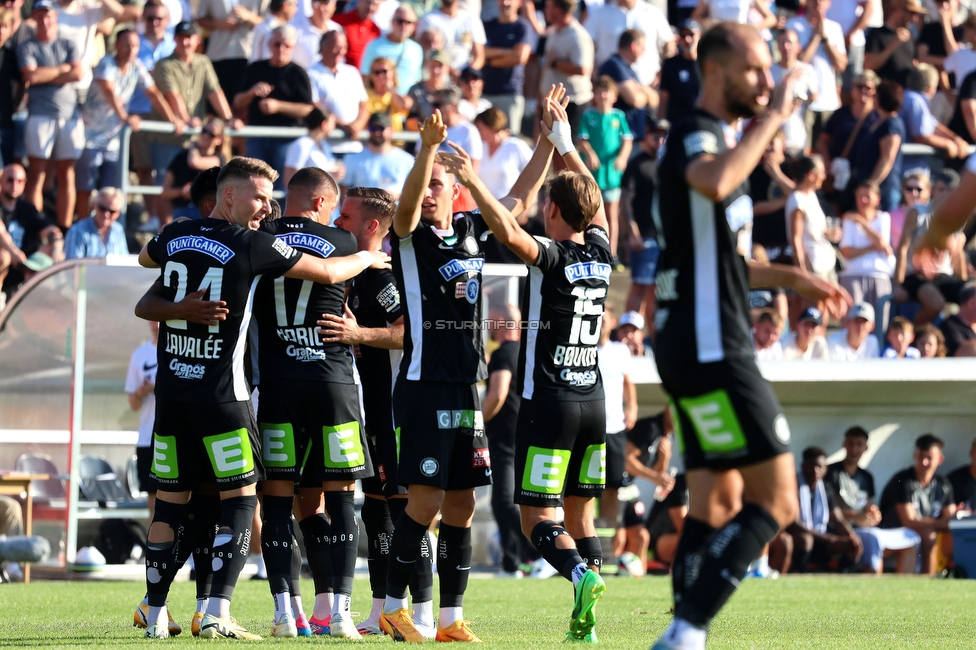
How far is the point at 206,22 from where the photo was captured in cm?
1599

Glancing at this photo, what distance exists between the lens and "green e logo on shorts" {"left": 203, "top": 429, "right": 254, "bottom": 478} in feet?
21.3

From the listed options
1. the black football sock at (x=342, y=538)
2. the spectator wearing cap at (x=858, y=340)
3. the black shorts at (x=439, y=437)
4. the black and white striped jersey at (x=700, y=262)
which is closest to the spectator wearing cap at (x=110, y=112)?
the spectator wearing cap at (x=858, y=340)

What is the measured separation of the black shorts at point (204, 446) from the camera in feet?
21.3

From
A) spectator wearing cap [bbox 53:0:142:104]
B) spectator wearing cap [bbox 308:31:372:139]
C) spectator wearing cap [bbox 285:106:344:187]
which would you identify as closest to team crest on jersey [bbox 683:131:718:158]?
spectator wearing cap [bbox 285:106:344:187]

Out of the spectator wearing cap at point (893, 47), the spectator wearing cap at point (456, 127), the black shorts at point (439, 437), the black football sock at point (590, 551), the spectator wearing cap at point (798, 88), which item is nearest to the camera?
the black shorts at point (439, 437)

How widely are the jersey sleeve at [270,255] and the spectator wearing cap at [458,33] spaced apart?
33.7 feet

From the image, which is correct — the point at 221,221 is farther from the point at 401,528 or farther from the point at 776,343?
the point at 776,343

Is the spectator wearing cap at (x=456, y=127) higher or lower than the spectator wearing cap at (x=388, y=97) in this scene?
lower

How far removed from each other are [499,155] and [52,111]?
5.01 meters

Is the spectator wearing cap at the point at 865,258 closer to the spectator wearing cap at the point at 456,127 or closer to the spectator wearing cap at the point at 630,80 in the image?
the spectator wearing cap at the point at 630,80

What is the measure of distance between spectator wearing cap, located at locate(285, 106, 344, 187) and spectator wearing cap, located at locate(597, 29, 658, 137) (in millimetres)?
3521

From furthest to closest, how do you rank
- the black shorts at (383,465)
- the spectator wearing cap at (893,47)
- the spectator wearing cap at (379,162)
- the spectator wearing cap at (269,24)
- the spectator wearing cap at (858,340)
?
the spectator wearing cap at (893,47) < the spectator wearing cap at (269,24) < the spectator wearing cap at (858,340) < the spectator wearing cap at (379,162) < the black shorts at (383,465)

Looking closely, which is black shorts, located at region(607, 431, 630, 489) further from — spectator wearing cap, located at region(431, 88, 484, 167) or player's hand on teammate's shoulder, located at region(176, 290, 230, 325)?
player's hand on teammate's shoulder, located at region(176, 290, 230, 325)

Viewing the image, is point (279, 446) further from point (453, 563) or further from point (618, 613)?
point (618, 613)
